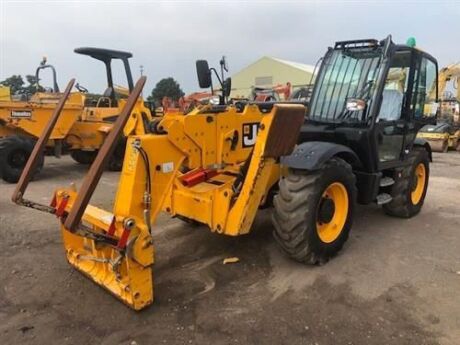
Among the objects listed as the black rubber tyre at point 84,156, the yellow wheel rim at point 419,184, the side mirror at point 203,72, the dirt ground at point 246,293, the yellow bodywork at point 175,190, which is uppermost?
the side mirror at point 203,72

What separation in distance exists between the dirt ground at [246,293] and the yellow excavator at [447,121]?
12.3 meters

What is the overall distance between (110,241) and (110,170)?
7271mm

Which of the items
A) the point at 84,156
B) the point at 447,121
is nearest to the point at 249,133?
the point at 84,156

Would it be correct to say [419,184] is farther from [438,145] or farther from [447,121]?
[447,121]

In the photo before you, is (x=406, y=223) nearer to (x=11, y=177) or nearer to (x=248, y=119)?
(x=248, y=119)

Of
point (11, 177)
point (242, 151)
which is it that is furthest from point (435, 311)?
point (11, 177)

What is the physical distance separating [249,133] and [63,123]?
20.1 feet

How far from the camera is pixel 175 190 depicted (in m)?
4.34

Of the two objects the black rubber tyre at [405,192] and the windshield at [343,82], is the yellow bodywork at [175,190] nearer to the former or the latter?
the windshield at [343,82]

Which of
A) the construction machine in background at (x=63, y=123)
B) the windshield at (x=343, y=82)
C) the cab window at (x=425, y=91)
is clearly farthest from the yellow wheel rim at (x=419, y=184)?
the construction machine in background at (x=63, y=123)

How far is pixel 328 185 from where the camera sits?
4.16 metres

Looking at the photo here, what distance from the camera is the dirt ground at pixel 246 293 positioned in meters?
3.13

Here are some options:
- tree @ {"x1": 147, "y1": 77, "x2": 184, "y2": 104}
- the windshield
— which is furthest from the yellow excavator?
tree @ {"x1": 147, "y1": 77, "x2": 184, "y2": 104}

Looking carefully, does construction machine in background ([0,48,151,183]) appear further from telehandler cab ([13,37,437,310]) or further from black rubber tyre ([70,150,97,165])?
telehandler cab ([13,37,437,310])
